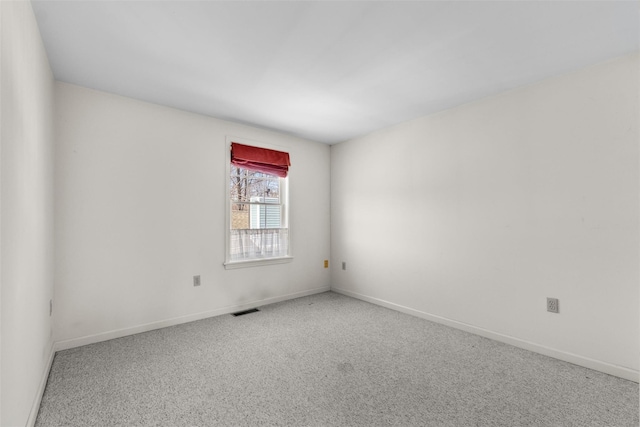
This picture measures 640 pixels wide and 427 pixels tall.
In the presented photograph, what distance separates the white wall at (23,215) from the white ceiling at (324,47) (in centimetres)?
39

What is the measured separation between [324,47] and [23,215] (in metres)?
2.07

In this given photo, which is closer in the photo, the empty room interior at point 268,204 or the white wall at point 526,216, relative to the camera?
the empty room interior at point 268,204

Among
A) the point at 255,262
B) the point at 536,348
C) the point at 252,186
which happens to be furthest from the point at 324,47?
the point at 536,348

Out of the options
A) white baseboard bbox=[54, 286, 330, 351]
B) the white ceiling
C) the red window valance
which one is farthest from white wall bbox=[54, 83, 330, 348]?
the white ceiling

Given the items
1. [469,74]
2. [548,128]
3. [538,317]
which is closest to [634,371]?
[538,317]

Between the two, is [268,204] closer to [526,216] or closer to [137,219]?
[137,219]

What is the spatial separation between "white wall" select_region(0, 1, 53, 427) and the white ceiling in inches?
15.5

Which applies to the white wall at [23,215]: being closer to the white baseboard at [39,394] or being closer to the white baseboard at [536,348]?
the white baseboard at [39,394]

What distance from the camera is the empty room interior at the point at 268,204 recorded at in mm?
1747

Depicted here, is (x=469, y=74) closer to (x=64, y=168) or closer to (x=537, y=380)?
(x=537, y=380)

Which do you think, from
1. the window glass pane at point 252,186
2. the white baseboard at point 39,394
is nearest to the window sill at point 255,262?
the window glass pane at point 252,186

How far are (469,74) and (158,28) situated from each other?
239 centimetres

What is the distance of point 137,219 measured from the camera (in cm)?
297

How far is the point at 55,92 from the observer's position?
102 inches
